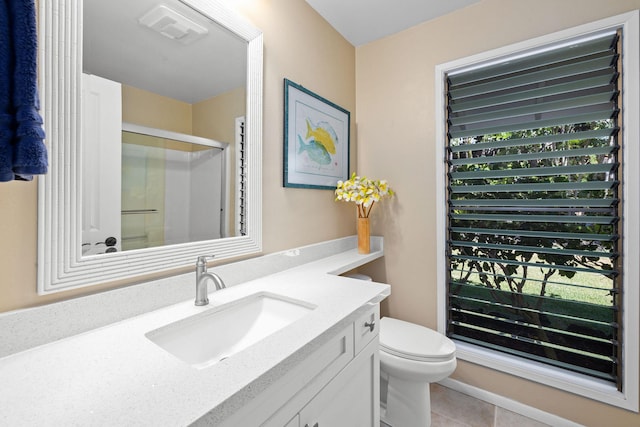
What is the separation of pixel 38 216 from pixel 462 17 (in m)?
2.32

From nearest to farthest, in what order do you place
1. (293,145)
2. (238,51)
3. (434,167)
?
(238,51) < (293,145) < (434,167)

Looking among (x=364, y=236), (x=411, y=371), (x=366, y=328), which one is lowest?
(x=411, y=371)

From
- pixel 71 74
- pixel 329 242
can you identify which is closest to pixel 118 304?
pixel 71 74

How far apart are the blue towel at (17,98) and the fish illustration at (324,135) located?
1.26m

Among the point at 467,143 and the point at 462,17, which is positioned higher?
the point at 462,17

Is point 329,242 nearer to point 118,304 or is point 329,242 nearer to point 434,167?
point 434,167

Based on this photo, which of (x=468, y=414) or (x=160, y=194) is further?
(x=468, y=414)

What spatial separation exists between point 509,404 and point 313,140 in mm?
1940

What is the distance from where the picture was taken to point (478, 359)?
5.67 feet

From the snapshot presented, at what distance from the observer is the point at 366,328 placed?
3.53 ft

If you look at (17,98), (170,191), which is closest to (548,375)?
(170,191)

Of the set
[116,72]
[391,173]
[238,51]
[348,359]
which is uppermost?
[238,51]

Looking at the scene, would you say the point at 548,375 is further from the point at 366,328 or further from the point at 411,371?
the point at 366,328

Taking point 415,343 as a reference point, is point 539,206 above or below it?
above
